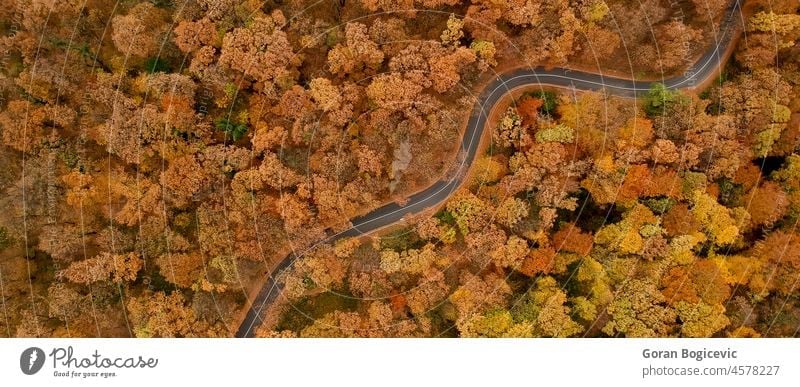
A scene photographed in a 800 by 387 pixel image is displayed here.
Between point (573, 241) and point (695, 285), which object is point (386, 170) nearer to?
point (573, 241)

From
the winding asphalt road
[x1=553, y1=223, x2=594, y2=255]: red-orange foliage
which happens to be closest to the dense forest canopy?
[x1=553, y1=223, x2=594, y2=255]: red-orange foliage

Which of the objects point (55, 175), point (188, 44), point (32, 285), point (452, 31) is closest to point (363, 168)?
point (452, 31)

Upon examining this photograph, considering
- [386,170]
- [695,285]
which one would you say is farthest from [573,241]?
[386,170]
